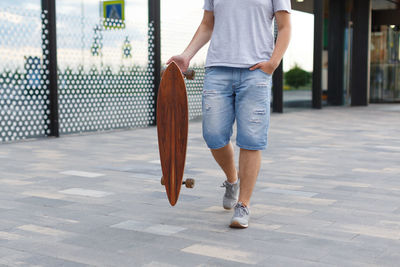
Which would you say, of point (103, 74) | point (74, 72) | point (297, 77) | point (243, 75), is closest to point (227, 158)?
point (243, 75)

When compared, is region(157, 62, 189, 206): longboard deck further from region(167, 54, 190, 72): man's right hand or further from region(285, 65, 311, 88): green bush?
region(285, 65, 311, 88): green bush

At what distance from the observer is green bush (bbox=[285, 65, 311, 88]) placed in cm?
1509

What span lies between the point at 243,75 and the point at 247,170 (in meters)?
0.59

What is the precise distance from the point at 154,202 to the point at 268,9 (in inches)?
63.8

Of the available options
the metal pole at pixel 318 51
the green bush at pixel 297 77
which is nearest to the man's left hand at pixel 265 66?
the green bush at pixel 297 77

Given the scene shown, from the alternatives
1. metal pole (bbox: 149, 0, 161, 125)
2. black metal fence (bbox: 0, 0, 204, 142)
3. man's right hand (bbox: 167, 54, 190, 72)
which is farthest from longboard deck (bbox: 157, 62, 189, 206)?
metal pole (bbox: 149, 0, 161, 125)

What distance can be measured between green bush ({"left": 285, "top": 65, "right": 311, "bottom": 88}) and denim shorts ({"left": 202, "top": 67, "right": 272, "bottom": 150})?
1169 centimetres

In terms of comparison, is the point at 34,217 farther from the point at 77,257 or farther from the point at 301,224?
the point at 301,224

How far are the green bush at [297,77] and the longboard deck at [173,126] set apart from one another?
11.7m

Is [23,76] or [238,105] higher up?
[23,76]

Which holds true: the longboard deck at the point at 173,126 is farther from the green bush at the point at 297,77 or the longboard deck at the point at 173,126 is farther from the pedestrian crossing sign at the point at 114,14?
the green bush at the point at 297,77

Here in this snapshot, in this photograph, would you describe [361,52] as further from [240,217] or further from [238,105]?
[240,217]

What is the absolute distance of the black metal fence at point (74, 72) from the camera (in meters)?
7.79

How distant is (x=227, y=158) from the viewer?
3695 mm
